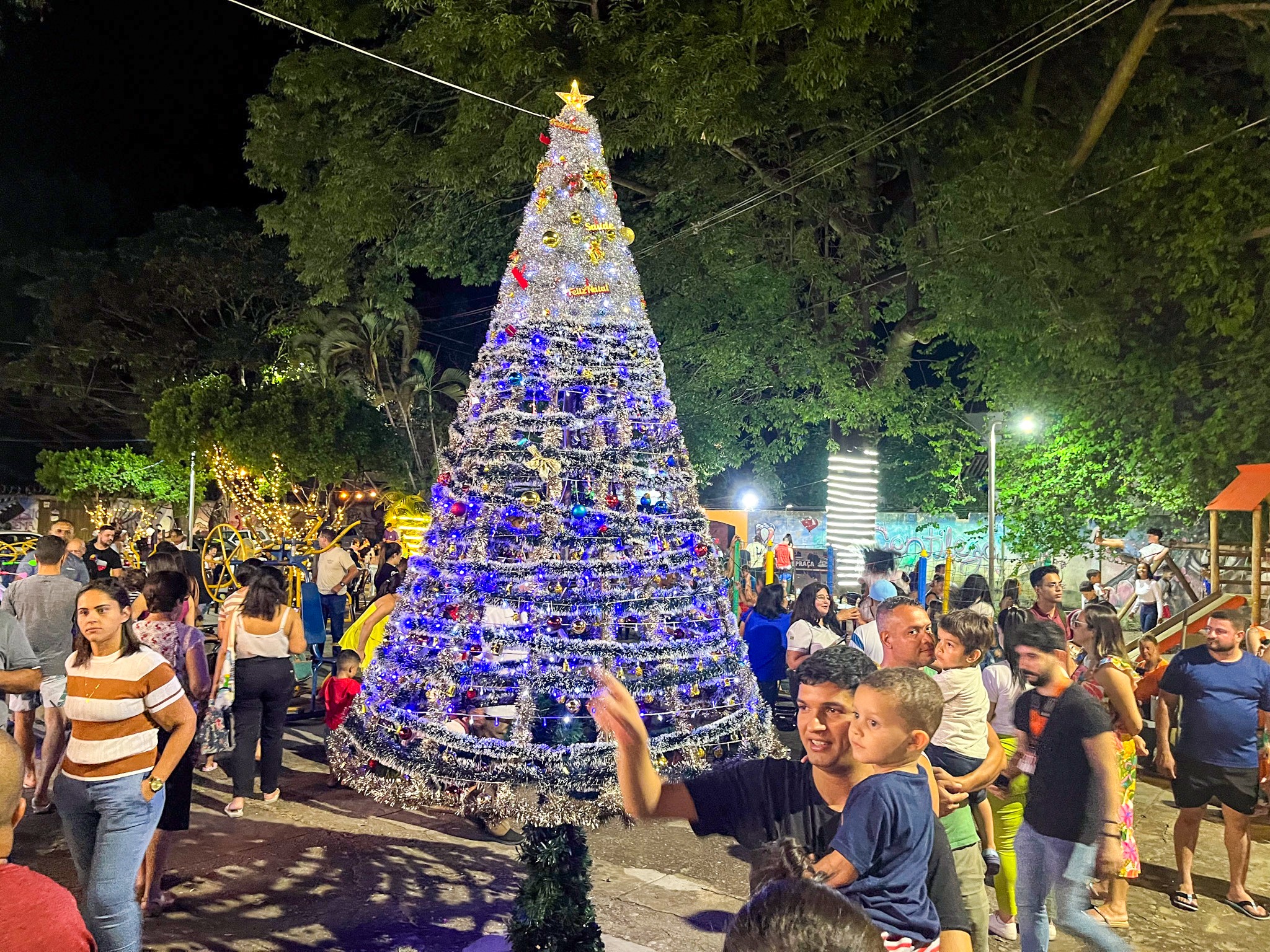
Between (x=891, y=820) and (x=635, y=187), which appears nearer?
(x=891, y=820)

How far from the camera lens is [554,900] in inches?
147

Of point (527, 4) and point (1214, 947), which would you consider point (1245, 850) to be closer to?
point (1214, 947)

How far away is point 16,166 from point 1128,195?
28.5 metres

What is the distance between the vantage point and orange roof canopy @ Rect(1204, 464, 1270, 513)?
9094 millimetres

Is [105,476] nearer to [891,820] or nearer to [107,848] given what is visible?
[107,848]

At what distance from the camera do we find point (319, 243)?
1377 cm

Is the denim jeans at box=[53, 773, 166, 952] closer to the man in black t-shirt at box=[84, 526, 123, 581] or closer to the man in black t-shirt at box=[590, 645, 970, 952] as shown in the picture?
the man in black t-shirt at box=[590, 645, 970, 952]

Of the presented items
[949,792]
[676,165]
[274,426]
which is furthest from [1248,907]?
[274,426]

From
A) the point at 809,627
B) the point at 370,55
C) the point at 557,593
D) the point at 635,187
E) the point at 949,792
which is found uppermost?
the point at 635,187

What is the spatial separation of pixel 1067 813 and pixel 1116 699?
1382 mm

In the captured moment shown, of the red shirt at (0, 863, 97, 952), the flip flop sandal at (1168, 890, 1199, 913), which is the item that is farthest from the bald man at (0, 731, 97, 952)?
the flip flop sandal at (1168, 890, 1199, 913)

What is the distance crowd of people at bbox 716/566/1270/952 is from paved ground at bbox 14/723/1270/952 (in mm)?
467

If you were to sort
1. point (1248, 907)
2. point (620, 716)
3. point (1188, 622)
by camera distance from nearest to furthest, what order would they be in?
1. point (620, 716)
2. point (1248, 907)
3. point (1188, 622)

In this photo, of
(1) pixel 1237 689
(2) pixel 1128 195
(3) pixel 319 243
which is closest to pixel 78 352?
(3) pixel 319 243
